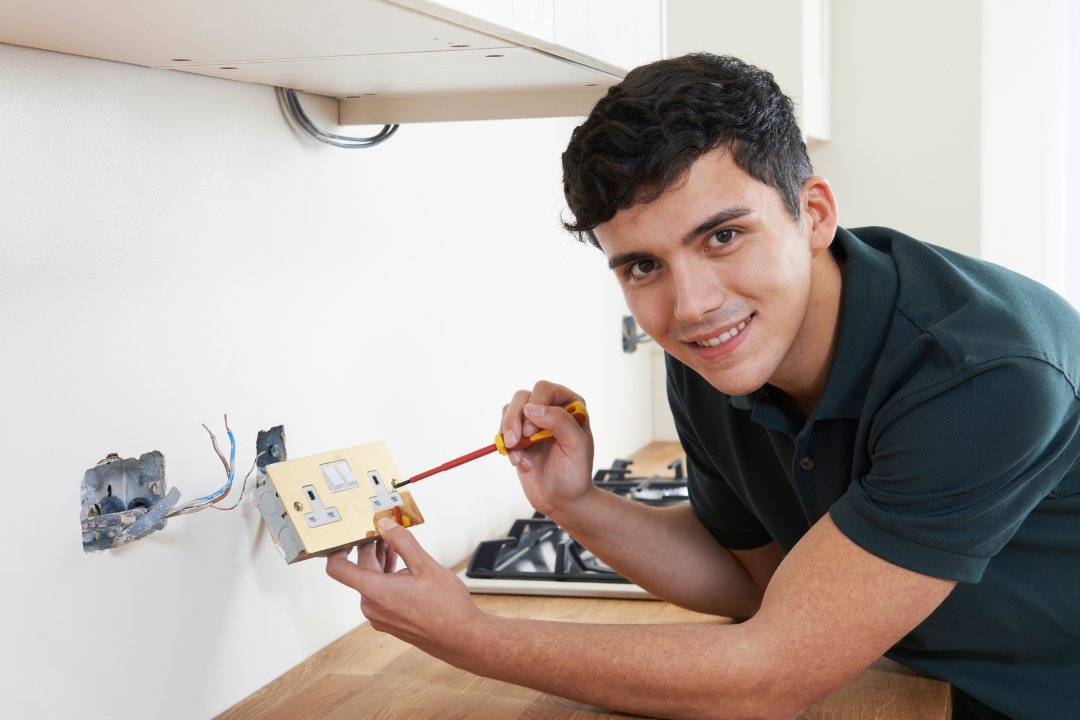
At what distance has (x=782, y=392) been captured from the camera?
1.14 metres

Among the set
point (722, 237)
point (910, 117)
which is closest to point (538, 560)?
point (722, 237)

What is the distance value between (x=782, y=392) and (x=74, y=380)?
792 mm

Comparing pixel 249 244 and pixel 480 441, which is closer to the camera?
pixel 249 244

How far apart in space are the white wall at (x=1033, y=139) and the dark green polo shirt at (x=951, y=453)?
152cm

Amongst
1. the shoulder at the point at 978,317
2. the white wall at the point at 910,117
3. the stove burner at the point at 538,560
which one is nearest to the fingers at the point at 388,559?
the stove burner at the point at 538,560

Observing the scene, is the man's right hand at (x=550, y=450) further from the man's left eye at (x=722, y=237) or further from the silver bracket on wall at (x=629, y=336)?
the silver bracket on wall at (x=629, y=336)

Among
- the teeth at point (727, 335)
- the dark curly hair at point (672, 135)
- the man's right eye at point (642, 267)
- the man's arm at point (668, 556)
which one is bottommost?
the man's arm at point (668, 556)

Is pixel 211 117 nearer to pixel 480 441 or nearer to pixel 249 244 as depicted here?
pixel 249 244

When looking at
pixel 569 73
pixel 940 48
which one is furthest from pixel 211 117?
pixel 940 48

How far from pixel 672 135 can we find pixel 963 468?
42cm

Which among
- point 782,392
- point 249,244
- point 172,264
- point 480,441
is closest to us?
point 172,264

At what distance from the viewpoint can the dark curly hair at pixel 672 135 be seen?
912 millimetres

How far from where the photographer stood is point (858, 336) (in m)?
0.96

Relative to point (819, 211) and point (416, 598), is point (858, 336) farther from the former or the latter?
point (416, 598)
